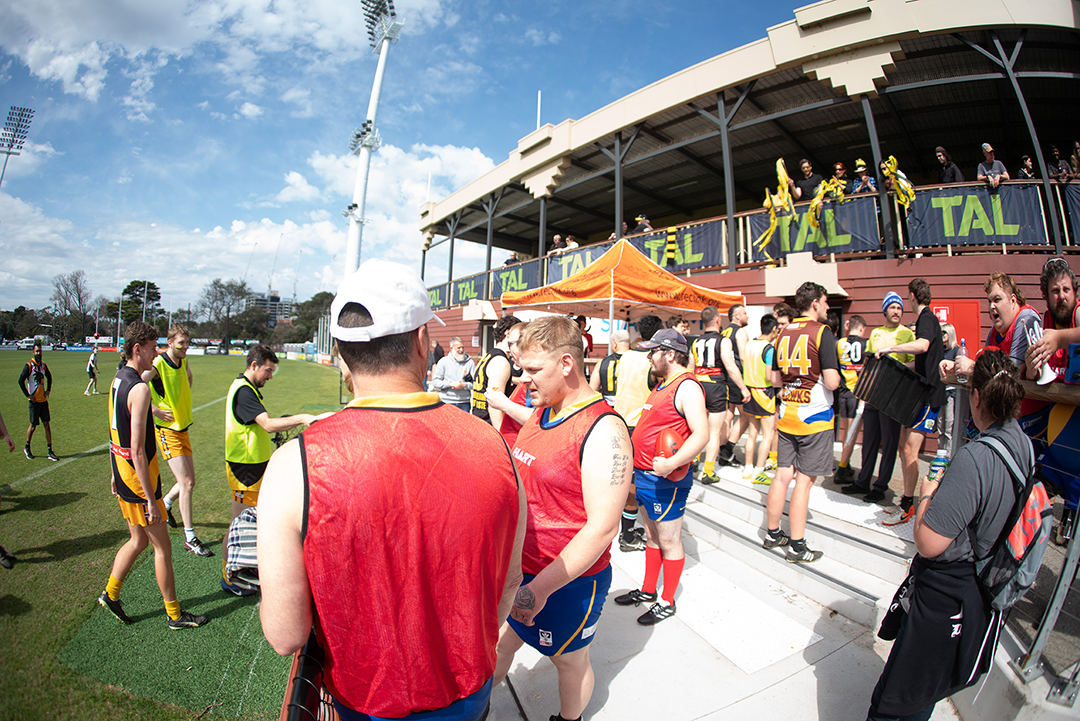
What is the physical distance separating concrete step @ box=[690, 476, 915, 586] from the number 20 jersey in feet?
3.03

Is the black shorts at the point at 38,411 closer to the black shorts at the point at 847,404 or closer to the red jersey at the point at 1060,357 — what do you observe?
the black shorts at the point at 847,404

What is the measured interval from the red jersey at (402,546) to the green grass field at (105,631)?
82.3 inches

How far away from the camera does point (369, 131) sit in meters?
24.0

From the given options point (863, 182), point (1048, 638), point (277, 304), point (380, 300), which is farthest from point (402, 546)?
point (277, 304)

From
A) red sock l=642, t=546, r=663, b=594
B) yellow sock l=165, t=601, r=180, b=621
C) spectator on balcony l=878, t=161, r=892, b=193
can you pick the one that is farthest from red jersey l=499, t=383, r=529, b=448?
spectator on balcony l=878, t=161, r=892, b=193

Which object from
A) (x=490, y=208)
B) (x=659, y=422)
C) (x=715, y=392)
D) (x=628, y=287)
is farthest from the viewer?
(x=490, y=208)

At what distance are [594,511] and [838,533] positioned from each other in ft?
10.2

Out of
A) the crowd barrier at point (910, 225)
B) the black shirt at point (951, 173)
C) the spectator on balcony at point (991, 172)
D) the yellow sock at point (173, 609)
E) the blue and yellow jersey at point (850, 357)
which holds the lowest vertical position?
the yellow sock at point (173, 609)

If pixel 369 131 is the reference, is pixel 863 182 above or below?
below

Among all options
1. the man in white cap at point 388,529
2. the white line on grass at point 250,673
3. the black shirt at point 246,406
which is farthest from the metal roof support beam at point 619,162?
the man in white cap at point 388,529

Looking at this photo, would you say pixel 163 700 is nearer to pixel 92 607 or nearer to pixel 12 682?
pixel 12 682

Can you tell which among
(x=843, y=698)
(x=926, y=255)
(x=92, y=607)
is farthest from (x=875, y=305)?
(x=92, y=607)

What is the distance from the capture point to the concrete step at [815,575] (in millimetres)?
3066

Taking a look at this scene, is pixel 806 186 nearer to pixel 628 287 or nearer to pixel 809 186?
pixel 809 186
